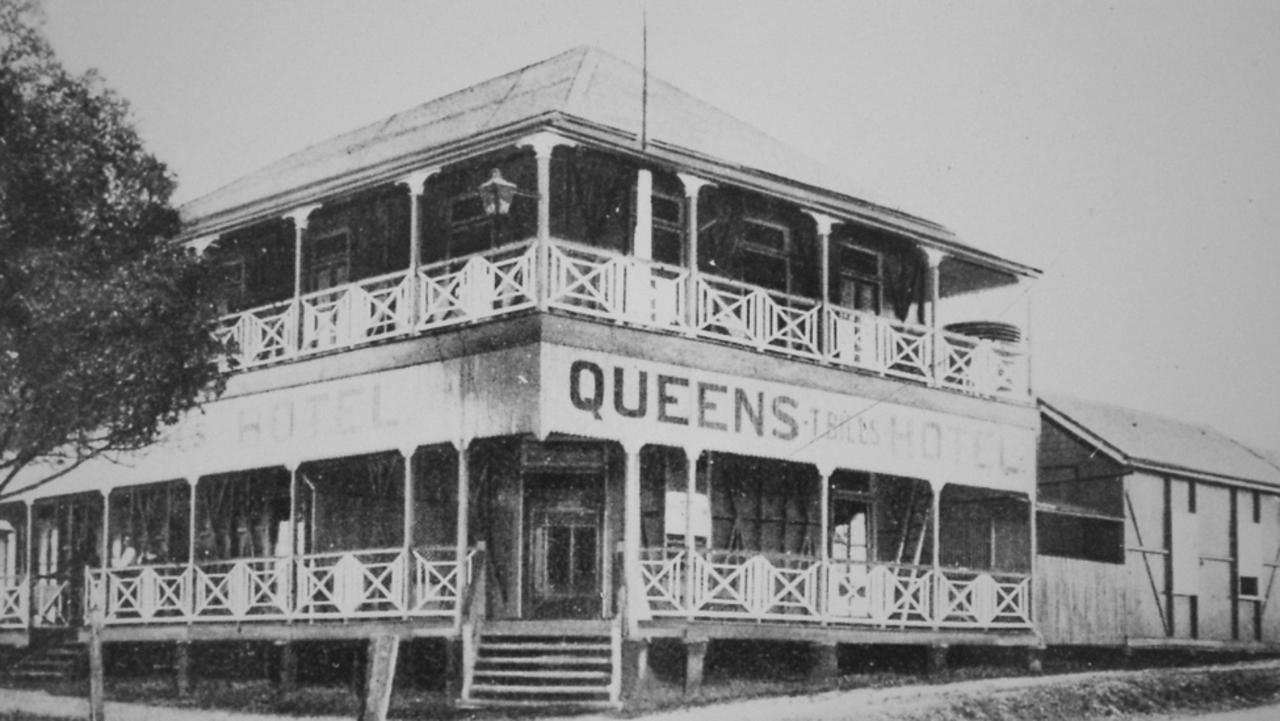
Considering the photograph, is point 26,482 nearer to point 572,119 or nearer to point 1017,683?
point 572,119

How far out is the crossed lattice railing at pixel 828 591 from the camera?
20.0 metres

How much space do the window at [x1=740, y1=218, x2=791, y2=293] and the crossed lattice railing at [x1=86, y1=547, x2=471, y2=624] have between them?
5304 mm

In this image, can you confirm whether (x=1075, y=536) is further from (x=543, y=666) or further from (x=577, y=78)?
(x=543, y=666)

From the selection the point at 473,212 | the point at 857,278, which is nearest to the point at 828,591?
the point at 857,278

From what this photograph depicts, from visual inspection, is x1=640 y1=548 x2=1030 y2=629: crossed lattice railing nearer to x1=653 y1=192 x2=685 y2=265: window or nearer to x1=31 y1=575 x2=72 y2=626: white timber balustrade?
x1=653 y1=192 x2=685 y2=265: window

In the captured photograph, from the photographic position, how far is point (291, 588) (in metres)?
21.6

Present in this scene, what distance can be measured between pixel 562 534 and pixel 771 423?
2.80 metres

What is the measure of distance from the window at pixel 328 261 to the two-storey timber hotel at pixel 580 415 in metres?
0.05

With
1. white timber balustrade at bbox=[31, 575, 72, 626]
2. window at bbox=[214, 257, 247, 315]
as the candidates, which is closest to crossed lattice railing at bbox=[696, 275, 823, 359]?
window at bbox=[214, 257, 247, 315]

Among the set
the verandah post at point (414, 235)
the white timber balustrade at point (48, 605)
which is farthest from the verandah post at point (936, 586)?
the white timber balustrade at point (48, 605)

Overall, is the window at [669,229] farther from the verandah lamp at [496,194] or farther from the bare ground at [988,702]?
the bare ground at [988,702]

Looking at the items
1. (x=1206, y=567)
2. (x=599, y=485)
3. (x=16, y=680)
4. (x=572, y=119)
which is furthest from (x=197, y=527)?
(x=1206, y=567)

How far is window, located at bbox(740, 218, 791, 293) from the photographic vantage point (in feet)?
77.6

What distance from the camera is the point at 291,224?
24.8 m
